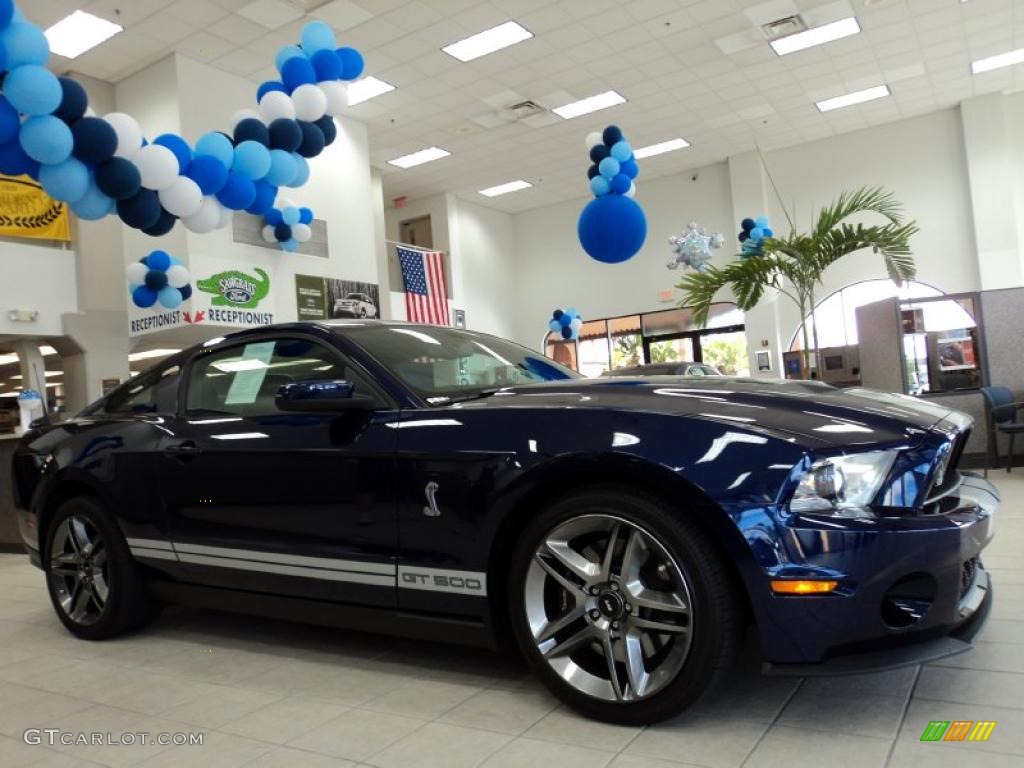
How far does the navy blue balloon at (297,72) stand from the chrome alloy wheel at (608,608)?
7.09 m

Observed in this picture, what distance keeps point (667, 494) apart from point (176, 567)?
1.95m

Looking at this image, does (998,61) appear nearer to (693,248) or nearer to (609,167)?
(693,248)

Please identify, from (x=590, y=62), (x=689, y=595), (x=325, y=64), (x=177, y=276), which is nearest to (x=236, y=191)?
(x=325, y=64)

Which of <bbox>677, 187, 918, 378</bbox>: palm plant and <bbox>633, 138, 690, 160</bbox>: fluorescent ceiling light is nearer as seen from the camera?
<bbox>677, 187, 918, 378</bbox>: palm plant

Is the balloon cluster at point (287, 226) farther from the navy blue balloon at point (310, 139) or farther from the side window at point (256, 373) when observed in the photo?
the side window at point (256, 373)

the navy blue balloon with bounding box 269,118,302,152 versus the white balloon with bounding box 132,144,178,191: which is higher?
the navy blue balloon with bounding box 269,118,302,152

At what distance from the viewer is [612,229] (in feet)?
30.4

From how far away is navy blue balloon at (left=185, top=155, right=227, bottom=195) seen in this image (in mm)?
6891

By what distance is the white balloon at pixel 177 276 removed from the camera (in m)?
9.51

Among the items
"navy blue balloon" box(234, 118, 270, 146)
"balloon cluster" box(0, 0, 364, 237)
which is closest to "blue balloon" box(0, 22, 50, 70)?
"balloon cluster" box(0, 0, 364, 237)

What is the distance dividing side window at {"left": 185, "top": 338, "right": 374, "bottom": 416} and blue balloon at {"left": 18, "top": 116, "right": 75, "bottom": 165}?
3.00 metres

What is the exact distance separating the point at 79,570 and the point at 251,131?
5.37 meters

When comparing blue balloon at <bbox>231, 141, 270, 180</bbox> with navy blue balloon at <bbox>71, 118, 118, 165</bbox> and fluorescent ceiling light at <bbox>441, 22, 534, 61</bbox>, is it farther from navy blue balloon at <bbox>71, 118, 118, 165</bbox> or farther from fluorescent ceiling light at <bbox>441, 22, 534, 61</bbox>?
fluorescent ceiling light at <bbox>441, 22, 534, 61</bbox>

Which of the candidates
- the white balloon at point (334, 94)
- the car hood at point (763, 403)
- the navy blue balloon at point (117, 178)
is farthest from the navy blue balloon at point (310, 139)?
the car hood at point (763, 403)
